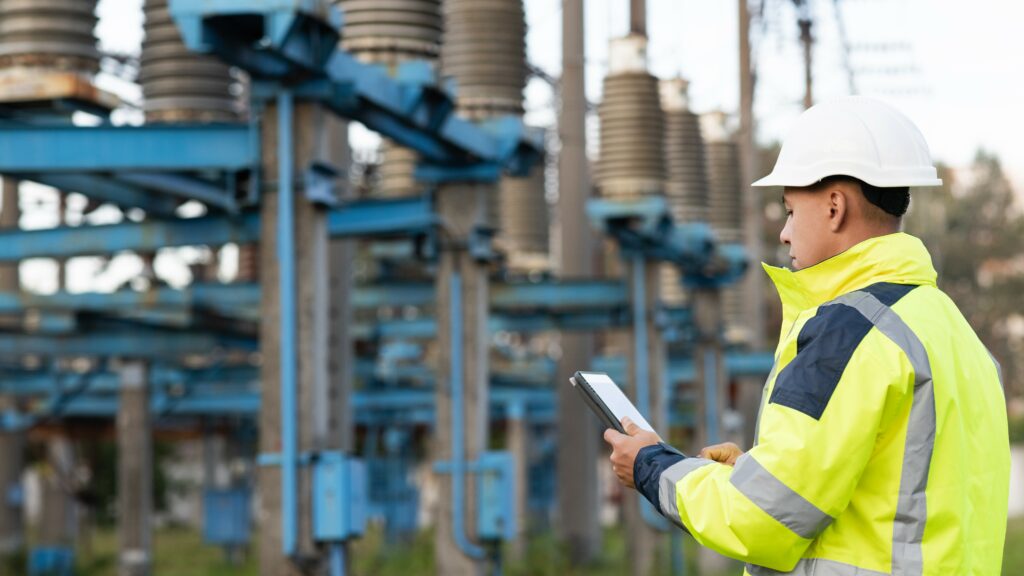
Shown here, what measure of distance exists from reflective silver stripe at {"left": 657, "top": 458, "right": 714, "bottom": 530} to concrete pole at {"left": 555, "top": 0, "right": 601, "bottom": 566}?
18.9m

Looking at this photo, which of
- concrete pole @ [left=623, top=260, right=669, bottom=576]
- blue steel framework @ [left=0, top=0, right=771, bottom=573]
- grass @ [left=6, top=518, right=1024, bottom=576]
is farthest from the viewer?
grass @ [left=6, top=518, right=1024, bottom=576]

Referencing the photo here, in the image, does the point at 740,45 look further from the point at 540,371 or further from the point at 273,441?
the point at 273,441

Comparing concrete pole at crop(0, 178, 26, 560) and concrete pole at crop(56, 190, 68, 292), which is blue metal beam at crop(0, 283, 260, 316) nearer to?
concrete pole at crop(0, 178, 26, 560)

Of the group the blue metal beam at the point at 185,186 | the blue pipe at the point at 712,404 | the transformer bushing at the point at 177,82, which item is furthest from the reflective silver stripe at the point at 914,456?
the blue pipe at the point at 712,404

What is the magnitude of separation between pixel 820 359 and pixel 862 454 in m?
0.17

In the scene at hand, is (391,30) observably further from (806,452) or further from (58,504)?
(58,504)

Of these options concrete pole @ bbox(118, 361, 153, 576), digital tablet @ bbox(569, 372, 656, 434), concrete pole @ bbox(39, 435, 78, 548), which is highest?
digital tablet @ bbox(569, 372, 656, 434)

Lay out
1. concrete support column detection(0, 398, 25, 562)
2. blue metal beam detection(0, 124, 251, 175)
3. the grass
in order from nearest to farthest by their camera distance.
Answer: blue metal beam detection(0, 124, 251, 175) → the grass → concrete support column detection(0, 398, 25, 562)

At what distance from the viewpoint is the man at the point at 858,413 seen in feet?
8.95

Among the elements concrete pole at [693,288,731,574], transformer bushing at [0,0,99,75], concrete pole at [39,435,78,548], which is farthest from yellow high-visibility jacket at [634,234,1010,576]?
concrete pole at [39,435,78,548]

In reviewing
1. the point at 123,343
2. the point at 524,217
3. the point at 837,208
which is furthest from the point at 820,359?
the point at 524,217

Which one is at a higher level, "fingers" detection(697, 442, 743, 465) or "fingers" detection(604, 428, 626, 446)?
"fingers" detection(604, 428, 626, 446)

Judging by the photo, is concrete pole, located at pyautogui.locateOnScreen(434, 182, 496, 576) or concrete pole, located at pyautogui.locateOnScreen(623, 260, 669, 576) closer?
concrete pole, located at pyautogui.locateOnScreen(434, 182, 496, 576)

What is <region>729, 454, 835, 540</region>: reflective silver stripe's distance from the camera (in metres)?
2.73
